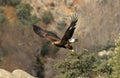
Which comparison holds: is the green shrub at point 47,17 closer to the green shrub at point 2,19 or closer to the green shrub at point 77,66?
the green shrub at point 2,19

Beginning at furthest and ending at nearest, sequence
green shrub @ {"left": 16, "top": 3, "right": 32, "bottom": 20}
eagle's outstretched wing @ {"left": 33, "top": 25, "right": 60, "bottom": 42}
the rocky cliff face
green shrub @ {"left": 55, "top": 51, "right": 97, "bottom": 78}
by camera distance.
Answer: green shrub @ {"left": 16, "top": 3, "right": 32, "bottom": 20}, the rocky cliff face, green shrub @ {"left": 55, "top": 51, "right": 97, "bottom": 78}, eagle's outstretched wing @ {"left": 33, "top": 25, "right": 60, "bottom": 42}

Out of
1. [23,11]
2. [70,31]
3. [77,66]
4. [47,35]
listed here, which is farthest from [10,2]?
[70,31]

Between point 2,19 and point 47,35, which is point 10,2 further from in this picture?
point 47,35

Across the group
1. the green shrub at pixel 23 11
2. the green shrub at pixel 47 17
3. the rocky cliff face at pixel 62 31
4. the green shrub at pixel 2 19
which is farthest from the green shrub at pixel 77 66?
A: the green shrub at pixel 47 17

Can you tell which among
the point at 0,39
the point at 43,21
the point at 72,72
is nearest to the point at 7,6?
the point at 43,21

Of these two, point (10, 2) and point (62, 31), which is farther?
point (62, 31)

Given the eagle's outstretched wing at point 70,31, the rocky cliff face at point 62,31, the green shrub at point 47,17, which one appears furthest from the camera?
the green shrub at point 47,17

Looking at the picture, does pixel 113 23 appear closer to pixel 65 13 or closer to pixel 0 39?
pixel 65 13

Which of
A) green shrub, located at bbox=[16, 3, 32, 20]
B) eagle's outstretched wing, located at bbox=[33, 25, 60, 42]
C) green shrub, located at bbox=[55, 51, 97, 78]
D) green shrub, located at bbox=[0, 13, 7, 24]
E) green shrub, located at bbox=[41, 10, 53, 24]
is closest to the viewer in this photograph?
eagle's outstretched wing, located at bbox=[33, 25, 60, 42]

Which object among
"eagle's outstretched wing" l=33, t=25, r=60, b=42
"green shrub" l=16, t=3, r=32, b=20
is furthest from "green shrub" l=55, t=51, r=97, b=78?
"green shrub" l=16, t=3, r=32, b=20

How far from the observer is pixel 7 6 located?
79.4 metres

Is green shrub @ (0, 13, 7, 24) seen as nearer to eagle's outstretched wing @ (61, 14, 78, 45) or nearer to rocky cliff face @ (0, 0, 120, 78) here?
rocky cliff face @ (0, 0, 120, 78)

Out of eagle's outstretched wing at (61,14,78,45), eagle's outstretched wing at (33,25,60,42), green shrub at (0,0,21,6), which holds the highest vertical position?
eagle's outstretched wing at (61,14,78,45)

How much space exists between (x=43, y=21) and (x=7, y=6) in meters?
6.59
